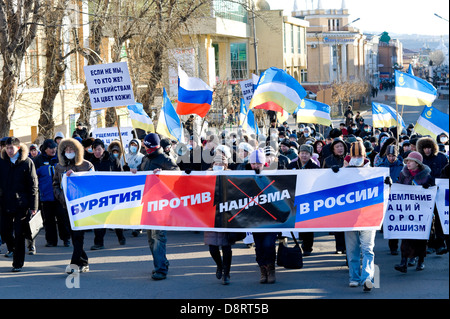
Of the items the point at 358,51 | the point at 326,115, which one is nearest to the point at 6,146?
the point at 326,115

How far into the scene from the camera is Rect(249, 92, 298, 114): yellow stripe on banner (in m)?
15.8

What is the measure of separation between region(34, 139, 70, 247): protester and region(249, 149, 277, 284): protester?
14.5ft

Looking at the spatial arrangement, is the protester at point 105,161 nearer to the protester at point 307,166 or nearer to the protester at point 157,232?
the protester at point 157,232

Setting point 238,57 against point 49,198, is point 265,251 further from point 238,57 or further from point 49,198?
point 238,57

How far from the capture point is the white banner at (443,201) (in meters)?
10.1

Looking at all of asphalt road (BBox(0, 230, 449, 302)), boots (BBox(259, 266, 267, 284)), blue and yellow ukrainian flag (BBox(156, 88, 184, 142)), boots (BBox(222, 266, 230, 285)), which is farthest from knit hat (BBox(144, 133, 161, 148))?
blue and yellow ukrainian flag (BBox(156, 88, 184, 142))

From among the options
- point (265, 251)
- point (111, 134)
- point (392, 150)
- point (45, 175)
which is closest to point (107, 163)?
point (45, 175)

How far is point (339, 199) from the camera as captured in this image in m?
9.57

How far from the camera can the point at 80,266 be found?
414 inches

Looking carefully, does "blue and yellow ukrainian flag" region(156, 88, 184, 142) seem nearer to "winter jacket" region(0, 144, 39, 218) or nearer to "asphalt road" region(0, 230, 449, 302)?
"asphalt road" region(0, 230, 449, 302)

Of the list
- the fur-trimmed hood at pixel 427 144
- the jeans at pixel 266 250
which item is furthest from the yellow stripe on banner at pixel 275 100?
the jeans at pixel 266 250

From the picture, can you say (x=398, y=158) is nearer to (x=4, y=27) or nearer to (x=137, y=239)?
(x=137, y=239)

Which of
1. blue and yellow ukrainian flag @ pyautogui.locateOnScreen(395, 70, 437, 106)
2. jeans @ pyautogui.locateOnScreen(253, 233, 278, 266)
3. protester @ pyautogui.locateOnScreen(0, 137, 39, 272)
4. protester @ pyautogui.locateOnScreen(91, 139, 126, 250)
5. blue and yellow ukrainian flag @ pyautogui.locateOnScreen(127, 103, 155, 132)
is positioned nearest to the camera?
jeans @ pyautogui.locateOnScreen(253, 233, 278, 266)

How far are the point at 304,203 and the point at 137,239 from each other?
495 centimetres
